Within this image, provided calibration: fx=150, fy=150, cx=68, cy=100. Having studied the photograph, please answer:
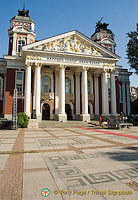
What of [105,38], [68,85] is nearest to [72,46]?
[68,85]

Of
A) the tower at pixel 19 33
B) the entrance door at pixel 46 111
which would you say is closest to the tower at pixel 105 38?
the tower at pixel 19 33

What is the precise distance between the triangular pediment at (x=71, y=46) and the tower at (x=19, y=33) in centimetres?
805

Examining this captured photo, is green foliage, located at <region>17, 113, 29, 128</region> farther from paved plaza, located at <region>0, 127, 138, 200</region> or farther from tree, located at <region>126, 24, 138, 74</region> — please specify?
tree, located at <region>126, 24, 138, 74</region>

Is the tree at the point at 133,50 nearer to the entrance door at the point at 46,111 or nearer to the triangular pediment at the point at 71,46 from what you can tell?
the triangular pediment at the point at 71,46

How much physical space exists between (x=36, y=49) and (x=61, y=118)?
12438 mm

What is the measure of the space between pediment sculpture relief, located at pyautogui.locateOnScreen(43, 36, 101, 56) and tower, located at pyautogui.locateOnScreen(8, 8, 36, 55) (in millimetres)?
8607

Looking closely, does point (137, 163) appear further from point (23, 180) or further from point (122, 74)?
point (122, 74)

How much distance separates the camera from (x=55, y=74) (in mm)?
30188

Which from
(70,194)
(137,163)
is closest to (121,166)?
(137,163)

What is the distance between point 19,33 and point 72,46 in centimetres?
1331

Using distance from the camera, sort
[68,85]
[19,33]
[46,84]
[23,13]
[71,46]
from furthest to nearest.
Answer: [23,13] → [19,33] → [68,85] → [46,84] → [71,46]

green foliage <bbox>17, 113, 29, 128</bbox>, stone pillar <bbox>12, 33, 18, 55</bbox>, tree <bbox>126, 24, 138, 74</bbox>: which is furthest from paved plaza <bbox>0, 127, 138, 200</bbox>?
stone pillar <bbox>12, 33, 18, 55</bbox>

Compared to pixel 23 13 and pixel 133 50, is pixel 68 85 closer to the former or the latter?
pixel 133 50

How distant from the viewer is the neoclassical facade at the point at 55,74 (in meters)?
25.3
